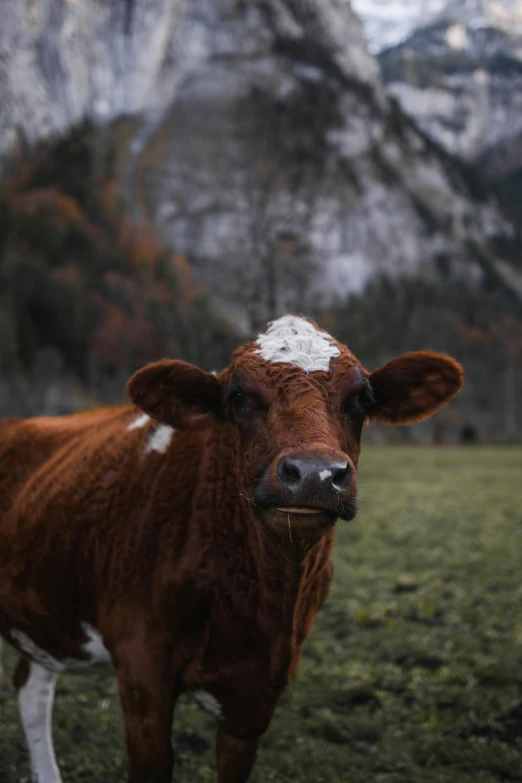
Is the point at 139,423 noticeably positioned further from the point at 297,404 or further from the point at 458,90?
the point at 458,90

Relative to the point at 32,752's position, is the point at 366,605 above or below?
below

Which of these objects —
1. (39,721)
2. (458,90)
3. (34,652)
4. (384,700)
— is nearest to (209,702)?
(34,652)

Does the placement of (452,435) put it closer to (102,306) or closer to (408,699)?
(102,306)

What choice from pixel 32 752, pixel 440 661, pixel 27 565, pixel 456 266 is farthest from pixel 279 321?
pixel 456 266

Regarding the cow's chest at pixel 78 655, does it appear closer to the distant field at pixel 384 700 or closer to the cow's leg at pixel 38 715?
the cow's leg at pixel 38 715

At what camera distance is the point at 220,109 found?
61.6 metres

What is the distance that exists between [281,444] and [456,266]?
273ft

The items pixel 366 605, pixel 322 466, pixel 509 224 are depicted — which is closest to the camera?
pixel 322 466

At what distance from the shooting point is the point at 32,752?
3.65 meters

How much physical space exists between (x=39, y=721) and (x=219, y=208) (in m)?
61.5

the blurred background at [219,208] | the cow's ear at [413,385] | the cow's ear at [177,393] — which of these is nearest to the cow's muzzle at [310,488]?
the cow's ear at [177,393]

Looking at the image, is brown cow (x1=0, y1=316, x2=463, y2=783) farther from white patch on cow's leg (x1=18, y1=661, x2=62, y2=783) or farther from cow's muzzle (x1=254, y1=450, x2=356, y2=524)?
white patch on cow's leg (x1=18, y1=661, x2=62, y2=783)

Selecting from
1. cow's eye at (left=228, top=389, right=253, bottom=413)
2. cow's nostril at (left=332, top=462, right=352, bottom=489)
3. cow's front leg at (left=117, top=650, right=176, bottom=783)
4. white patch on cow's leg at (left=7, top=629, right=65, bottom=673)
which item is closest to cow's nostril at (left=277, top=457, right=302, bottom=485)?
cow's nostril at (left=332, top=462, right=352, bottom=489)

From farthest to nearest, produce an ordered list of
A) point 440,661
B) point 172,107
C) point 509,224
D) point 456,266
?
1. point 509,224
2. point 456,266
3. point 172,107
4. point 440,661
